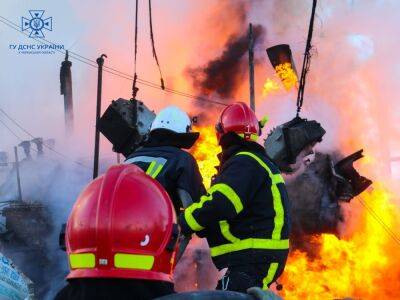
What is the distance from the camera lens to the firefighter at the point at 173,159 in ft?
10.9

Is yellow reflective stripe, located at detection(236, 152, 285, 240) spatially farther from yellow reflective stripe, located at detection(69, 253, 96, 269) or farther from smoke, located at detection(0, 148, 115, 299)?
smoke, located at detection(0, 148, 115, 299)

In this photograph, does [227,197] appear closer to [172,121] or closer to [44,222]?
[172,121]

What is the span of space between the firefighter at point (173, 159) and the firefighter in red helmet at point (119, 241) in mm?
1594

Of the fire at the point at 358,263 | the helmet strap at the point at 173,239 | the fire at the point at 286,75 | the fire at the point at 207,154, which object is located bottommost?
the fire at the point at 358,263

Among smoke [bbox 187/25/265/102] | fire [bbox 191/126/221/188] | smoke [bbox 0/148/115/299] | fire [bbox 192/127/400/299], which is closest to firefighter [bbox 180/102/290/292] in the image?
fire [bbox 192/127/400/299]

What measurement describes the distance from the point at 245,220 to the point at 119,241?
5.19 feet

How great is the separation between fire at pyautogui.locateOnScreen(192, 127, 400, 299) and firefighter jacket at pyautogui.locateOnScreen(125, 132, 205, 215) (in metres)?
8.28

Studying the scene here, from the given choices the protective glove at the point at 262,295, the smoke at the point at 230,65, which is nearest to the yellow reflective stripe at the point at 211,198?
the protective glove at the point at 262,295

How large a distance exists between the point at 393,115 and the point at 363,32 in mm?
3264

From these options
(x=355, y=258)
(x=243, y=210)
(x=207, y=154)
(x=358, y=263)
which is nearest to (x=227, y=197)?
(x=243, y=210)

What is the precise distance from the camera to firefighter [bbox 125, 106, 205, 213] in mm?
3322

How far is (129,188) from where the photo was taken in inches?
64.7

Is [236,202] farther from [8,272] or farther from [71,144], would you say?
[71,144]

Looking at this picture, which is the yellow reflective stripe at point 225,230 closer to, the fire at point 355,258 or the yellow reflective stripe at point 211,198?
the yellow reflective stripe at point 211,198
